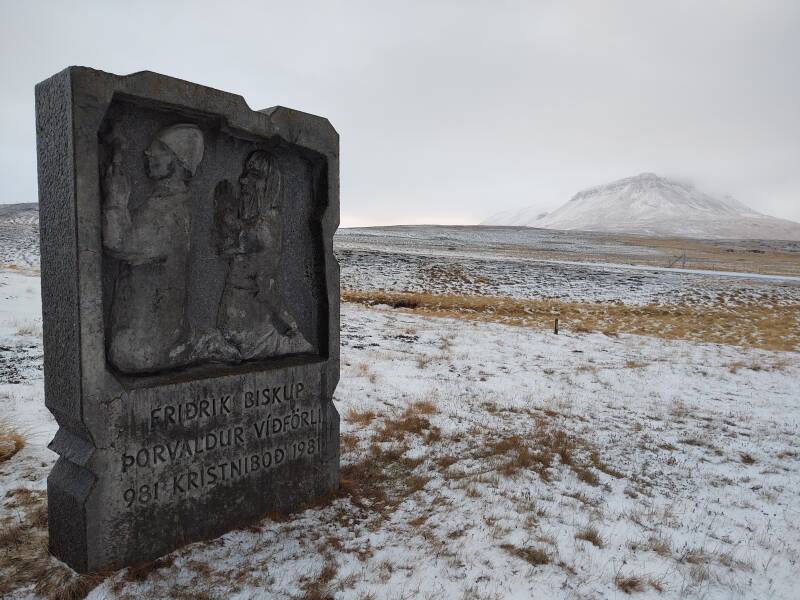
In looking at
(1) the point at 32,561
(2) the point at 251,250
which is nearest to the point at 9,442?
(1) the point at 32,561

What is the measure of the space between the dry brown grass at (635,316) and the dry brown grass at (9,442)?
12.5m

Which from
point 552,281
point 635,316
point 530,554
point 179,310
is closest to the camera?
point 530,554

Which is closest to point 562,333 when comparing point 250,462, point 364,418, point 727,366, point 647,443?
point 727,366

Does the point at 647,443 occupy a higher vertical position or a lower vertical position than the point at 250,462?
lower

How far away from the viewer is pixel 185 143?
396 cm

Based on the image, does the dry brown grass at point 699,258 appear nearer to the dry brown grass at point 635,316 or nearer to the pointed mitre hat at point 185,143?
the dry brown grass at point 635,316

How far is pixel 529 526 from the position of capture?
4453 mm

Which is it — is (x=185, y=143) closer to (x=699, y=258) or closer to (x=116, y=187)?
(x=116, y=187)

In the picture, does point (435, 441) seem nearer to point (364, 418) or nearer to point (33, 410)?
point (364, 418)

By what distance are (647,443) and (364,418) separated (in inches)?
136

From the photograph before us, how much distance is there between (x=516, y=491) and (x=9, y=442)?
15.4ft

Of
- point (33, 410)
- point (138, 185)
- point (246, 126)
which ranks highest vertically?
point (246, 126)

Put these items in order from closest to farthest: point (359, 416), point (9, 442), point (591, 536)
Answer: point (591, 536) → point (9, 442) → point (359, 416)

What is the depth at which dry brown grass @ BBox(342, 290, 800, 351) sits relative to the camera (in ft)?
51.1
